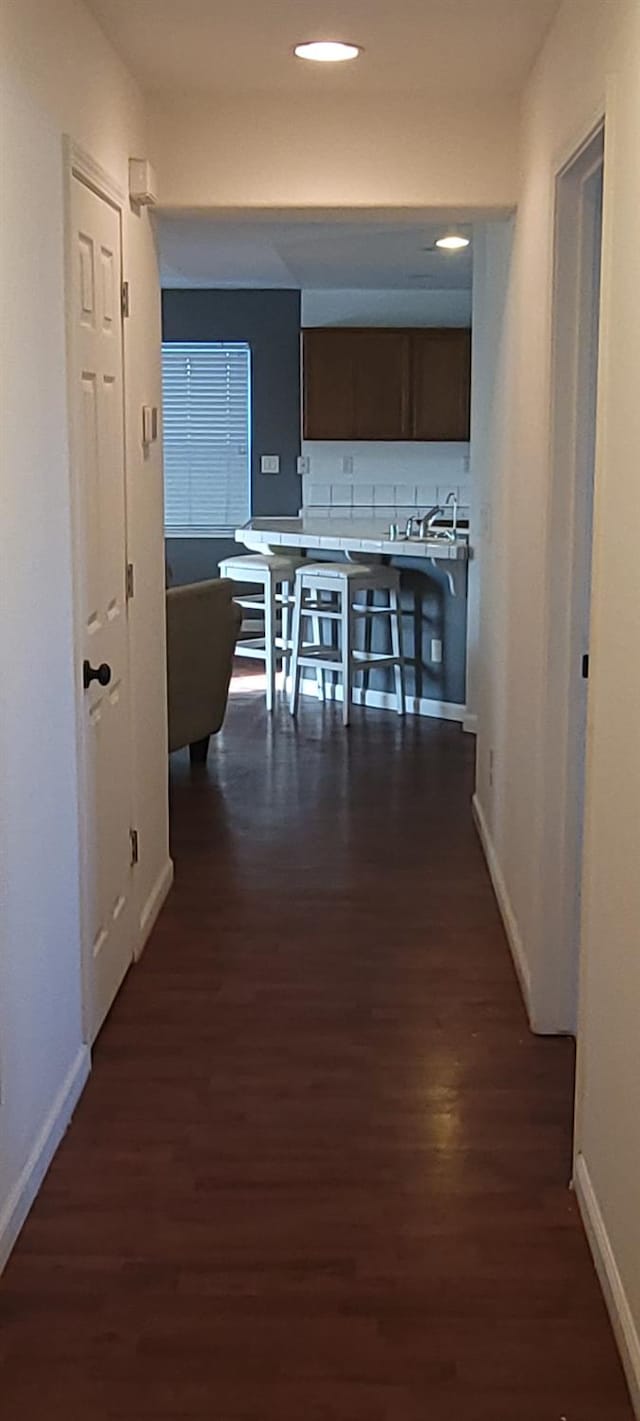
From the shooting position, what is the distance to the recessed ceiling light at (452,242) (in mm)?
6902

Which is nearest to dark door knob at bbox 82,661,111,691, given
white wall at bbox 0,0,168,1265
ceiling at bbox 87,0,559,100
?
white wall at bbox 0,0,168,1265

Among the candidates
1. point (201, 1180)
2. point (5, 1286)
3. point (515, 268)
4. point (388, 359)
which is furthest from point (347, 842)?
point (388, 359)

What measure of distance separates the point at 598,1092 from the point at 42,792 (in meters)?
1.16

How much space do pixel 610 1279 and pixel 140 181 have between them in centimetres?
287

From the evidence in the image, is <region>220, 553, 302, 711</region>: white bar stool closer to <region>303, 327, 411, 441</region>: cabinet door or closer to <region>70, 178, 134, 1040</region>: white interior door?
<region>303, 327, 411, 441</region>: cabinet door

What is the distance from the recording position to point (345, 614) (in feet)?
24.3

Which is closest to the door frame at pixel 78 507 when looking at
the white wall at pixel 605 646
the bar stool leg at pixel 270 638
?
the white wall at pixel 605 646

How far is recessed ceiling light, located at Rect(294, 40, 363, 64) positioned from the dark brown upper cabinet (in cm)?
576

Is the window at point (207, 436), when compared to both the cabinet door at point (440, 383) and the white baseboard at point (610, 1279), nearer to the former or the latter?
the cabinet door at point (440, 383)

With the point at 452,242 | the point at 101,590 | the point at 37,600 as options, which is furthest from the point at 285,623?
the point at 37,600

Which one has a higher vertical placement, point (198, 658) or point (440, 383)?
point (440, 383)

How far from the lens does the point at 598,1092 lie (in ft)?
8.63

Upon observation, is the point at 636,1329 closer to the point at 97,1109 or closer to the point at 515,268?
the point at 97,1109

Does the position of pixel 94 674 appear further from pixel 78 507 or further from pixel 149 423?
pixel 149 423
